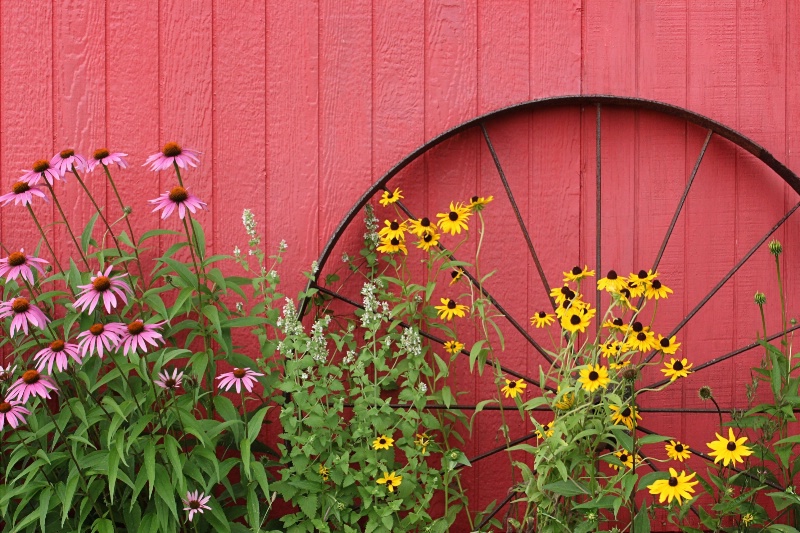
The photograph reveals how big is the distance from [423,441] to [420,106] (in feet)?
3.28

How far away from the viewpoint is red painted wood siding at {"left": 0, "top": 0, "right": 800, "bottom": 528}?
2658 millimetres

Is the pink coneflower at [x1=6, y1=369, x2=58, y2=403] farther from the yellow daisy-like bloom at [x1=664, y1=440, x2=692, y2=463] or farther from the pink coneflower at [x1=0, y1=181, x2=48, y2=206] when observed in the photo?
the yellow daisy-like bloom at [x1=664, y1=440, x2=692, y2=463]

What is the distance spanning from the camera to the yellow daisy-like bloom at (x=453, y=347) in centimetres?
244

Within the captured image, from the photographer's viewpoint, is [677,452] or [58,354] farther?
[677,452]

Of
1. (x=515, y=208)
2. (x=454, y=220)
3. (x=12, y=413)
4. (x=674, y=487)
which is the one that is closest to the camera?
(x=674, y=487)

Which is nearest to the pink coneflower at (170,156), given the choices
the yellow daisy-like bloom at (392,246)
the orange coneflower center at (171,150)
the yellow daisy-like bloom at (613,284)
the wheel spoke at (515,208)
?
the orange coneflower center at (171,150)

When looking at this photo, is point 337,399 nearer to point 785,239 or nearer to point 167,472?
point 167,472

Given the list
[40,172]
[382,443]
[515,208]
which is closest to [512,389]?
[382,443]

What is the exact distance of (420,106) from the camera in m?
2.70

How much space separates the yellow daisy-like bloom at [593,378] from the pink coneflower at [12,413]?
136 cm

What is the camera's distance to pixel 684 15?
2729mm

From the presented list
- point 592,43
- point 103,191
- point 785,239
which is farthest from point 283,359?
point 785,239

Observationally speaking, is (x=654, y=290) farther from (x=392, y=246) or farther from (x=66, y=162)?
(x=66, y=162)

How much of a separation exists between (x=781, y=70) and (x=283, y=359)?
1746mm
